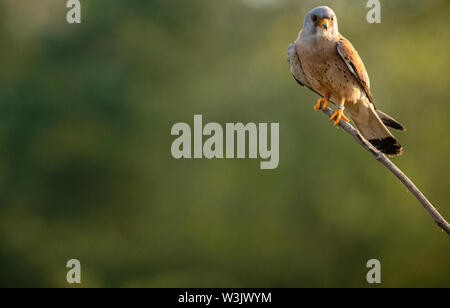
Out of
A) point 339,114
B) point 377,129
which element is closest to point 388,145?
point 377,129

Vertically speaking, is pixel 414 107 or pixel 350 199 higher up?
pixel 414 107

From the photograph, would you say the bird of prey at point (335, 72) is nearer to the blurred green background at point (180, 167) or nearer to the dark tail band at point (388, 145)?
the dark tail band at point (388, 145)

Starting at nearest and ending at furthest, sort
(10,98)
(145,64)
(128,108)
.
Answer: (10,98) < (128,108) < (145,64)

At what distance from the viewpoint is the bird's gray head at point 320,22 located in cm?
293

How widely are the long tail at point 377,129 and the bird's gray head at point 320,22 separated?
19.1 inches

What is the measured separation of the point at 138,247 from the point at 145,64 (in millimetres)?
2595

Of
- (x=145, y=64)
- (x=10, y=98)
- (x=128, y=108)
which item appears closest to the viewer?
(x=10, y=98)

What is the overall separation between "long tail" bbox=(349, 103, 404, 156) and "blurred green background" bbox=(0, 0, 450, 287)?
3.48 metres

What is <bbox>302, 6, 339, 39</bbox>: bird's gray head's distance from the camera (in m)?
2.93

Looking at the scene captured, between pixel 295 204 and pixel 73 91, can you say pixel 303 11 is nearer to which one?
pixel 295 204

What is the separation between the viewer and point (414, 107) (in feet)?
21.5

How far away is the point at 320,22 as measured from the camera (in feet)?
9.62

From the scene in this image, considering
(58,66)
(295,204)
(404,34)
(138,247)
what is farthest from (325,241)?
(58,66)

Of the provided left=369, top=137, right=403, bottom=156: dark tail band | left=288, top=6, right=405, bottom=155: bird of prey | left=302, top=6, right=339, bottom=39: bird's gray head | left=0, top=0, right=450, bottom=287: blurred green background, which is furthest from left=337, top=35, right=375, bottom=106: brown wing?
left=0, top=0, right=450, bottom=287: blurred green background
